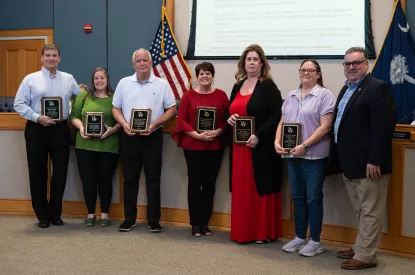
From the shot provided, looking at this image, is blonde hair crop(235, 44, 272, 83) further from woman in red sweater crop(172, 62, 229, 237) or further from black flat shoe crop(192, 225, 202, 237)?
black flat shoe crop(192, 225, 202, 237)

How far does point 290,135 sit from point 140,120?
4.31 feet

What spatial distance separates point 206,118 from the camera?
163 inches

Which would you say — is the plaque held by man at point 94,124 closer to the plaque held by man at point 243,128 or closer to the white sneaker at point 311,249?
the plaque held by man at point 243,128

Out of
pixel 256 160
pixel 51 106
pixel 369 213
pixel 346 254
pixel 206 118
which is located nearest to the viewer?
pixel 369 213

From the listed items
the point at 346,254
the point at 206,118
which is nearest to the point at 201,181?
the point at 206,118

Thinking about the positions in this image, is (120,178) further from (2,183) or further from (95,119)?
(2,183)

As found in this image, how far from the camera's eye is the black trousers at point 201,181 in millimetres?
4230

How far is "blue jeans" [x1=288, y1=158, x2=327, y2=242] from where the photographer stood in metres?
3.69

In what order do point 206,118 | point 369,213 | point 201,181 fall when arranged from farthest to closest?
point 201,181 < point 206,118 < point 369,213

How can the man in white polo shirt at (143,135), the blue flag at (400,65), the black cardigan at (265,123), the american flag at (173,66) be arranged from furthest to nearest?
the american flag at (173,66)
the blue flag at (400,65)
the man in white polo shirt at (143,135)
the black cardigan at (265,123)

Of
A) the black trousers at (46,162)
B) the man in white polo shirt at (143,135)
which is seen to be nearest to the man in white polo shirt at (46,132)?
the black trousers at (46,162)

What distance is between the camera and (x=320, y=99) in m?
3.67

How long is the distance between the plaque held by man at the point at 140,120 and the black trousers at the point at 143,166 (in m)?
0.11

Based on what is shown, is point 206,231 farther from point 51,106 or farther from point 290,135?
point 51,106
